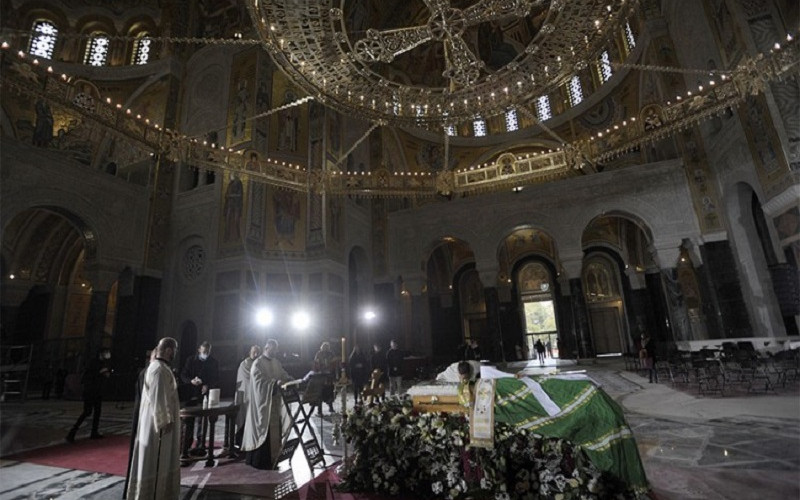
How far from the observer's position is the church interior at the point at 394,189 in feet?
20.1

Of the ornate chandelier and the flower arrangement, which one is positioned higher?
the ornate chandelier

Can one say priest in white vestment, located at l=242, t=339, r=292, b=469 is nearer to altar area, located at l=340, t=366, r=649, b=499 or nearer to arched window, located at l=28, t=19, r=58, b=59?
altar area, located at l=340, t=366, r=649, b=499

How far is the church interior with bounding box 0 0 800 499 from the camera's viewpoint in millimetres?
6113

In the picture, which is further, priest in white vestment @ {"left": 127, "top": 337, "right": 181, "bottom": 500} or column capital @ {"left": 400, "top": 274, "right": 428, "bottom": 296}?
column capital @ {"left": 400, "top": 274, "right": 428, "bottom": 296}

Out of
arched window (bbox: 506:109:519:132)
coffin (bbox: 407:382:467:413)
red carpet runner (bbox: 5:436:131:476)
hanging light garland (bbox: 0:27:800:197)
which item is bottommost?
red carpet runner (bbox: 5:436:131:476)

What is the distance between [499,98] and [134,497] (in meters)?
6.80

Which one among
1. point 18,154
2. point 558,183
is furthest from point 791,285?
point 18,154

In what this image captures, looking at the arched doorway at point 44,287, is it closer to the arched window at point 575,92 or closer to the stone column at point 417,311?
the stone column at point 417,311

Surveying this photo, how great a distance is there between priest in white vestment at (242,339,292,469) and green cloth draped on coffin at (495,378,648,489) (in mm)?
3090

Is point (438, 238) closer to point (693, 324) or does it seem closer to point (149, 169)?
point (693, 324)

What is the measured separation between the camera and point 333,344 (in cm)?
1446

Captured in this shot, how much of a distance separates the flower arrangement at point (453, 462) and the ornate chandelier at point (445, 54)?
4580 mm

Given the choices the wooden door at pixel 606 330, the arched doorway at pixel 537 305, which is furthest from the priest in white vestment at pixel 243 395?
the wooden door at pixel 606 330

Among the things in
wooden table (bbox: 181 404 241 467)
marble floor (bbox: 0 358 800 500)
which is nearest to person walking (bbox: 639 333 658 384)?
marble floor (bbox: 0 358 800 500)
